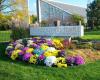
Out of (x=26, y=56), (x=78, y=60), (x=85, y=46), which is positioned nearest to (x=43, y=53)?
(x=26, y=56)

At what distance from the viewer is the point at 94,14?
160 feet

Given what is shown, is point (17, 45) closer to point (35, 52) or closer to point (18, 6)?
point (35, 52)

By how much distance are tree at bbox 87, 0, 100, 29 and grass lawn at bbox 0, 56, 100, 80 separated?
3859 centimetres

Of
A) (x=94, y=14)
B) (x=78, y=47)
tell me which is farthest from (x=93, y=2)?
(x=78, y=47)

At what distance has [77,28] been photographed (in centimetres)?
2408

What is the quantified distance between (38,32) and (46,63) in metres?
16.2

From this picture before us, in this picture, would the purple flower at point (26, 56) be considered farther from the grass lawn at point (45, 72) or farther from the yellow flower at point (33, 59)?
the grass lawn at point (45, 72)

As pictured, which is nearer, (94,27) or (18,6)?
(18,6)

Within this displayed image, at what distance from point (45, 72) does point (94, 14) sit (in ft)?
132

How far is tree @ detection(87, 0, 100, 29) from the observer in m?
48.4

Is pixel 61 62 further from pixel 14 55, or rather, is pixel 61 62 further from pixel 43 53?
pixel 14 55

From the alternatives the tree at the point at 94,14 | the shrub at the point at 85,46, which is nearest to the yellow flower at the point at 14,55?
the shrub at the point at 85,46

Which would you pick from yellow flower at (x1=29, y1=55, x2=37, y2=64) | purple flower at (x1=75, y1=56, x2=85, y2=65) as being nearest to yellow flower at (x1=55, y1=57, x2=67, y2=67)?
purple flower at (x1=75, y1=56, x2=85, y2=65)

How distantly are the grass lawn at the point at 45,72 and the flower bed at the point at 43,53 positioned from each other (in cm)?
31
